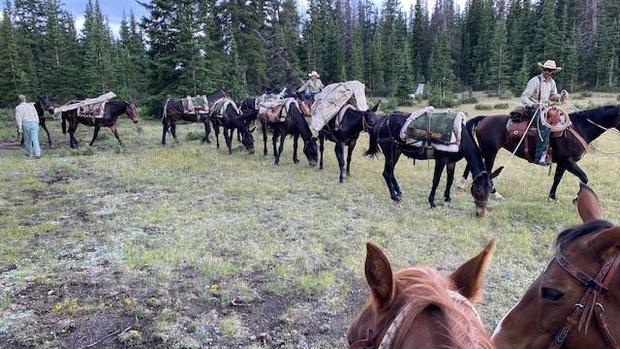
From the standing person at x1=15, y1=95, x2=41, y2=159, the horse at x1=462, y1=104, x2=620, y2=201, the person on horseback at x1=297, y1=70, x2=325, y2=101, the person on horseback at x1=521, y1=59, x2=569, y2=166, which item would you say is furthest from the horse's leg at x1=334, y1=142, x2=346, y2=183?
the standing person at x1=15, y1=95, x2=41, y2=159

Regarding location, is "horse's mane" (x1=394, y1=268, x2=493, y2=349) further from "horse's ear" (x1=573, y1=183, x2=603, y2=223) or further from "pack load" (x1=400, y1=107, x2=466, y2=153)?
"pack load" (x1=400, y1=107, x2=466, y2=153)

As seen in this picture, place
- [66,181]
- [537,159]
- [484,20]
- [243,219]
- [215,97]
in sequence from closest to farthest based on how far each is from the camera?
[243,219], [537,159], [66,181], [215,97], [484,20]

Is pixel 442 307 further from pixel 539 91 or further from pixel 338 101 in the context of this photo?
pixel 338 101

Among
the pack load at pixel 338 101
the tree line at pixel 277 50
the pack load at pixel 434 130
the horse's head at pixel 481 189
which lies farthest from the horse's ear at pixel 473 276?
the tree line at pixel 277 50

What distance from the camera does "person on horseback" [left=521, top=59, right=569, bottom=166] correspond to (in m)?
7.28

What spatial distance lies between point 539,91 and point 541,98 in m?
0.14

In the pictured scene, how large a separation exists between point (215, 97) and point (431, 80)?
2792cm

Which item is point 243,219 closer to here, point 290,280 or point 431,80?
point 290,280

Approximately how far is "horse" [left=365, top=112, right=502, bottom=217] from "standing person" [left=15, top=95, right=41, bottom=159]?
33.9 feet

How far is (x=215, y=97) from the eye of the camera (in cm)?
1661

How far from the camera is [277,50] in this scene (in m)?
26.4

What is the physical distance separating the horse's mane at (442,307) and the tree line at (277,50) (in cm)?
2113

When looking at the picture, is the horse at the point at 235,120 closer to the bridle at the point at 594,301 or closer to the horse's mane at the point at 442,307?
the bridle at the point at 594,301

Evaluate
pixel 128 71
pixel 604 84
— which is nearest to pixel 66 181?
pixel 128 71
